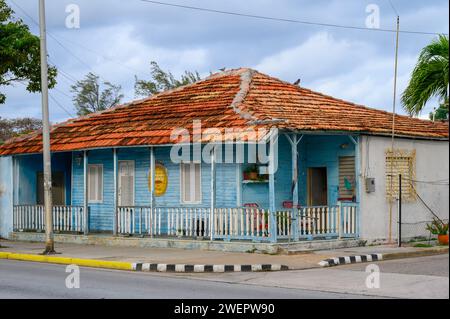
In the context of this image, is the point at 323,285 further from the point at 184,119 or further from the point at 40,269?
the point at 184,119

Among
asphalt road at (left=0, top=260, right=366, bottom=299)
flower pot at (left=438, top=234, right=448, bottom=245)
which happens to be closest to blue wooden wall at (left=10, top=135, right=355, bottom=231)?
flower pot at (left=438, top=234, right=448, bottom=245)

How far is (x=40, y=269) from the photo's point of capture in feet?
56.9

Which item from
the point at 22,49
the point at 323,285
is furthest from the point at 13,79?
the point at 323,285

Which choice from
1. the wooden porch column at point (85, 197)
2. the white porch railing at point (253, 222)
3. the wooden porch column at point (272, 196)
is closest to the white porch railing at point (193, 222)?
the white porch railing at point (253, 222)

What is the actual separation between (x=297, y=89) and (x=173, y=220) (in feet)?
19.2

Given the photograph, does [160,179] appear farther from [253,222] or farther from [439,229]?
[439,229]

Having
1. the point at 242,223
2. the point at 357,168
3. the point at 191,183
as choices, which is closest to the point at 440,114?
the point at 357,168

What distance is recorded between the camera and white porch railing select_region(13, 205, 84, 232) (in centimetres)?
2488

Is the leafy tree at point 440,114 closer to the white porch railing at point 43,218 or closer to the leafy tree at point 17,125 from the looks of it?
the white porch railing at point 43,218

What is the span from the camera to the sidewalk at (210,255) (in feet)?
57.2

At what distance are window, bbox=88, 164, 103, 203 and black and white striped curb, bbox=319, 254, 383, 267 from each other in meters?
10.5

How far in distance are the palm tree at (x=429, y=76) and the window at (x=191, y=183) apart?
686cm

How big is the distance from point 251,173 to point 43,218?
8022mm

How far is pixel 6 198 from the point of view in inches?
1055
